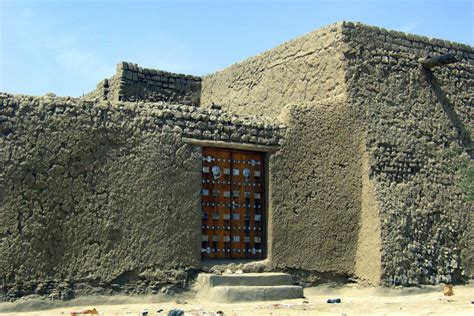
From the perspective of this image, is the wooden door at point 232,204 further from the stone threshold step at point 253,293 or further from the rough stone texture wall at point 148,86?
the rough stone texture wall at point 148,86

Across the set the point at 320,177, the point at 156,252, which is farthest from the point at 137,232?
the point at 320,177

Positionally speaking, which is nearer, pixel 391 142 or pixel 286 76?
pixel 391 142

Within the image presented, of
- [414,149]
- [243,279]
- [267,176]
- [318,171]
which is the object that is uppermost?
[414,149]

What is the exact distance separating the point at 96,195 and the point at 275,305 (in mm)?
2639

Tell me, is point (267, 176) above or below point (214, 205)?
above

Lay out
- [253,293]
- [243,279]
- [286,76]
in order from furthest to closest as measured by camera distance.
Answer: [286,76]
[243,279]
[253,293]

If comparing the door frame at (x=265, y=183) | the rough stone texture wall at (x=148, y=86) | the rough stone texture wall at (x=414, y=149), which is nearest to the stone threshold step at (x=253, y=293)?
the door frame at (x=265, y=183)

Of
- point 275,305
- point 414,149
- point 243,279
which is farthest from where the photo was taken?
point 414,149

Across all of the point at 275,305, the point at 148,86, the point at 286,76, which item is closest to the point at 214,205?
the point at 275,305

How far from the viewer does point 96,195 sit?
878 centimetres

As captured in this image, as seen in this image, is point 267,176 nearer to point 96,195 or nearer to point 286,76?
point 286,76

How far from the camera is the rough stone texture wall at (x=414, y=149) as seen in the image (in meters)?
10.5

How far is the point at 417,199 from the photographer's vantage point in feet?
35.6

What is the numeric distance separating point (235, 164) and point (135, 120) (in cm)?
170
